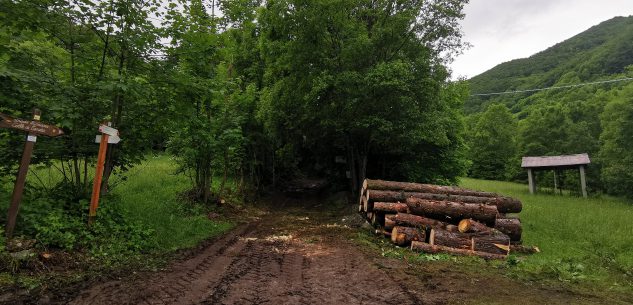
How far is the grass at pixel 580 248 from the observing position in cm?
659

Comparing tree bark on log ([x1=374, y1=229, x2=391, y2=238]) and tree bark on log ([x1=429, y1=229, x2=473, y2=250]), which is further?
→ tree bark on log ([x1=374, y1=229, x2=391, y2=238])

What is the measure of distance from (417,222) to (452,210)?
0.94m

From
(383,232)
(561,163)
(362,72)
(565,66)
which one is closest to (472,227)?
(383,232)

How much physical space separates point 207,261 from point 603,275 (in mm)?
7285

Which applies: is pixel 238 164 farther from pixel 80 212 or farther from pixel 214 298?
pixel 214 298

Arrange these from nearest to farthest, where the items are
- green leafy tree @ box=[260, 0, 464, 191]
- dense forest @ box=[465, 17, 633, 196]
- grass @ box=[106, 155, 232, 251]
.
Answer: grass @ box=[106, 155, 232, 251]
green leafy tree @ box=[260, 0, 464, 191]
dense forest @ box=[465, 17, 633, 196]

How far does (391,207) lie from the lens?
391 inches

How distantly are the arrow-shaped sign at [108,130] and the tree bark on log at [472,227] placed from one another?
782 centimetres

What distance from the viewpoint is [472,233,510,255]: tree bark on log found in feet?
26.7

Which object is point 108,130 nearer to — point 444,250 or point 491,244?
point 444,250

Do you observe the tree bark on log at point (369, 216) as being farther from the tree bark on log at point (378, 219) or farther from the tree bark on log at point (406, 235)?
the tree bark on log at point (406, 235)

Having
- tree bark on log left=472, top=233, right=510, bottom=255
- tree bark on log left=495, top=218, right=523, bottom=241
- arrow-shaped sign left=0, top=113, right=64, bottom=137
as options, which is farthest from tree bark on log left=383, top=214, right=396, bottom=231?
arrow-shaped sign left=0, top=113, right=64, bottom=137

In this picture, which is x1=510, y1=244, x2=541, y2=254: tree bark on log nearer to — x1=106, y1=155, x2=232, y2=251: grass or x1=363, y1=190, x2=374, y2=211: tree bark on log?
x1=363, y1=190, x2=374, y2=211: tree bark on log

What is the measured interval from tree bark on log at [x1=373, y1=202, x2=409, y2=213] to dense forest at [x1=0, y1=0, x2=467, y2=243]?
13.3 feet
